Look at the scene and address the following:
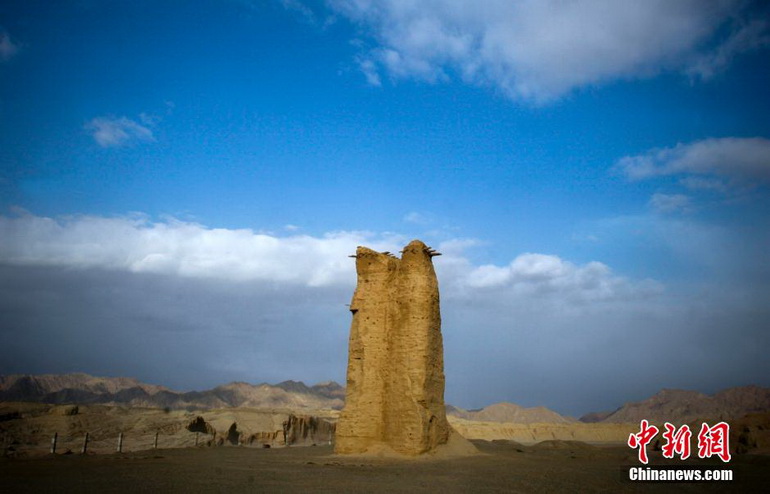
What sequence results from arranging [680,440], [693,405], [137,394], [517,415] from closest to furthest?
[680,440]
[693,405]
[137,394]
[517,415]

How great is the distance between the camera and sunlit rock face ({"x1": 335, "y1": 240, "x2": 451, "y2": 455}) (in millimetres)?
22984

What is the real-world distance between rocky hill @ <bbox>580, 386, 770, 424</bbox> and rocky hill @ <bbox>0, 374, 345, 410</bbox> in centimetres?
6196

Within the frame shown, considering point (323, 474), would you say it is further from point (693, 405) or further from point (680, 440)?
point (693, 405)

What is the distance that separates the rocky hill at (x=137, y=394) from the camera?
9550 centimetres

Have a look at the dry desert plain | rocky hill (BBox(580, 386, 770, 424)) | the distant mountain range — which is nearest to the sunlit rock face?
the dry desert plain

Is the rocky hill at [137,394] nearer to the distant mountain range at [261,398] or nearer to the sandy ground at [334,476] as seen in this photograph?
the distant mountain range at [261,398]

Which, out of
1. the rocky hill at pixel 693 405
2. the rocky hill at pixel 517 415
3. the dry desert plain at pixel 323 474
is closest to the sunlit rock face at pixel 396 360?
the dry desert plain at pixel 323 474

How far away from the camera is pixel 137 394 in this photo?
9931 cm

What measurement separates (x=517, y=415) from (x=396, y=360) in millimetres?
93824

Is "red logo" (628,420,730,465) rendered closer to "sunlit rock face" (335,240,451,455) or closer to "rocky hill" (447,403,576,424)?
"sunlit rock face" (335,240,451,455)

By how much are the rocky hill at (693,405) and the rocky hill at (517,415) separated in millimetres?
13385

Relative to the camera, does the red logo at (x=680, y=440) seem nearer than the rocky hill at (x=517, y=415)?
Yes

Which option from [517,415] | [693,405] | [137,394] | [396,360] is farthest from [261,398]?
[396,360]

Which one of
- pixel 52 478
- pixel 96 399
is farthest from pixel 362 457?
pixel 96 399
